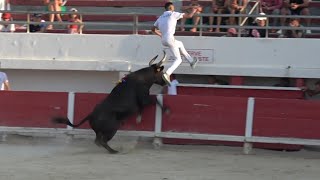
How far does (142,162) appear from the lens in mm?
9383

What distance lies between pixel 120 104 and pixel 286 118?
2.79 m

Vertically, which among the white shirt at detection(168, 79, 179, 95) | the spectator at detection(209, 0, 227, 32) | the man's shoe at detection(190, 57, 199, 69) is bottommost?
the white shirt at detection(168, 79, 179, 95)

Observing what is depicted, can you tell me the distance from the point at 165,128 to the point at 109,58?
10.4 ft

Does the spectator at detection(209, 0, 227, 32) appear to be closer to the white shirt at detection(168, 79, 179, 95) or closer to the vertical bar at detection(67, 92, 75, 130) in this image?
the white shirt at detection(168, 79, 179, 95)

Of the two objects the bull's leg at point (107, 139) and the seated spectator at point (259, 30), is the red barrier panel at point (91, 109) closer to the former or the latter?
the bull's leg at point (107, 139)

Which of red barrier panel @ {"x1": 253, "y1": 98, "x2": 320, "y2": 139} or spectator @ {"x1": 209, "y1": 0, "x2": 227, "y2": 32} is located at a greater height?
spectator @ {"x1": 209, "y1": 0, "x2": 227, "y2": 32}

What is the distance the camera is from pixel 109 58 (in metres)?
13.4

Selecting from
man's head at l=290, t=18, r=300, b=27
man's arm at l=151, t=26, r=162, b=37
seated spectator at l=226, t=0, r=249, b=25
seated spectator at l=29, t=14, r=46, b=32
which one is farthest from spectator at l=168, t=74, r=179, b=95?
seated spectator at l=29, t=14, r=46, b=32

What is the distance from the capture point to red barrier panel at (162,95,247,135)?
34.8ft

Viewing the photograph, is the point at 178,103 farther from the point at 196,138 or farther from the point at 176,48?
the point at 176,48

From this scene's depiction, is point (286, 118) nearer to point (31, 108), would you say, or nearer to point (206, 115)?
point (206, 115)

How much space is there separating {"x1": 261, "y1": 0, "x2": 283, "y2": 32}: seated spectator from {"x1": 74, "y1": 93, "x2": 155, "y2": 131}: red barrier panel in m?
4.50

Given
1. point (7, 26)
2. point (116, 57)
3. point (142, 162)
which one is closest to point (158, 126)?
point (142, 162)

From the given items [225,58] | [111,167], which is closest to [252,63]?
[225,58]
